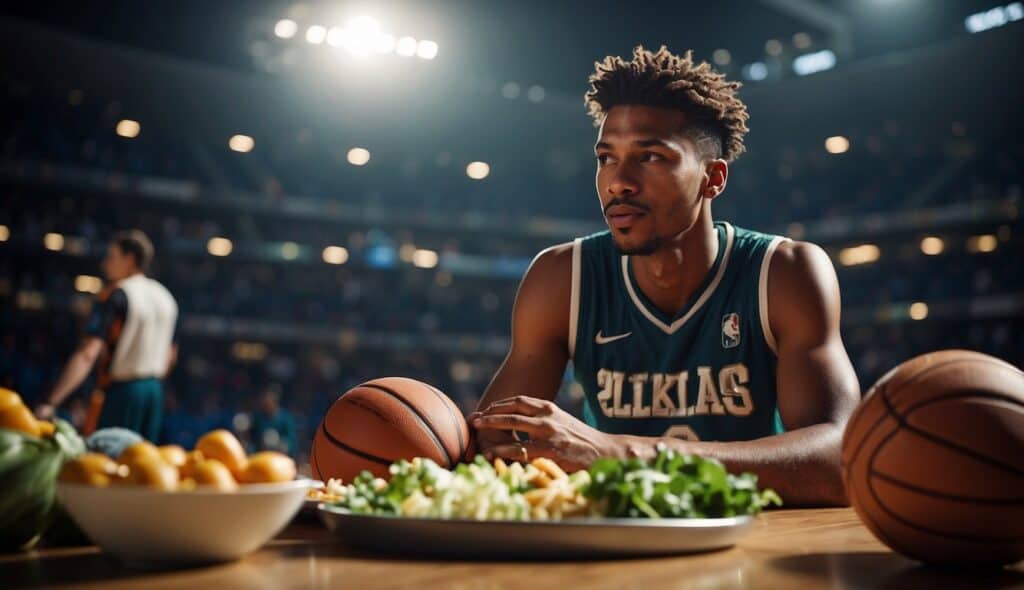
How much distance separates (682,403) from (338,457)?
41.1 inches

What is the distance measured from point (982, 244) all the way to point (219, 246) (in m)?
15.4

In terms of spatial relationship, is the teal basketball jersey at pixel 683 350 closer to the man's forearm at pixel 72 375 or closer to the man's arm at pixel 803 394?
the man's arm at pixel 803 394

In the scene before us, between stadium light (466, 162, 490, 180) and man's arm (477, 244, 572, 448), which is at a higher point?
stadium light (466, 162, 490, 180)

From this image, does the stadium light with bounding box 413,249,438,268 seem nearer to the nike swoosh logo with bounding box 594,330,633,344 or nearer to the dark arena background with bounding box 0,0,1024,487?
the dark arena background with bounding box 0,0,1024,487

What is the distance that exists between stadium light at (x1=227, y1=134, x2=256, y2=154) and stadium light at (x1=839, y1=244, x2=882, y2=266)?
13128 mm

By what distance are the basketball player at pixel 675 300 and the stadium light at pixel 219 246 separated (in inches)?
719

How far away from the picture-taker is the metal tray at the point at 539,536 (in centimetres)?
97

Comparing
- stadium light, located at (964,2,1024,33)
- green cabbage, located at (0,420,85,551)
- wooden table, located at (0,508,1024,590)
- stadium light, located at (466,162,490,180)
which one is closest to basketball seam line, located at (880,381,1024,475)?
wooden table, located at (0,508,1024,590)

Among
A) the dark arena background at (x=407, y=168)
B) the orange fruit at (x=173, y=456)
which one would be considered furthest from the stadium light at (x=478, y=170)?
the orange fruit at (x=173, y=456)

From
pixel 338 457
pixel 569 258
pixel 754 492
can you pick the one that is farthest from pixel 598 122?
pixel 754 492

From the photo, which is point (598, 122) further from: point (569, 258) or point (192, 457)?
point (192, 457)

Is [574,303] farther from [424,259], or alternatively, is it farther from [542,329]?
[424,259]

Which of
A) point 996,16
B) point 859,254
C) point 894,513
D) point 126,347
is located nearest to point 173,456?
point 894,513

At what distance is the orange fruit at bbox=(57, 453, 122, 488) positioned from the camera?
Result: 3.11 feet
